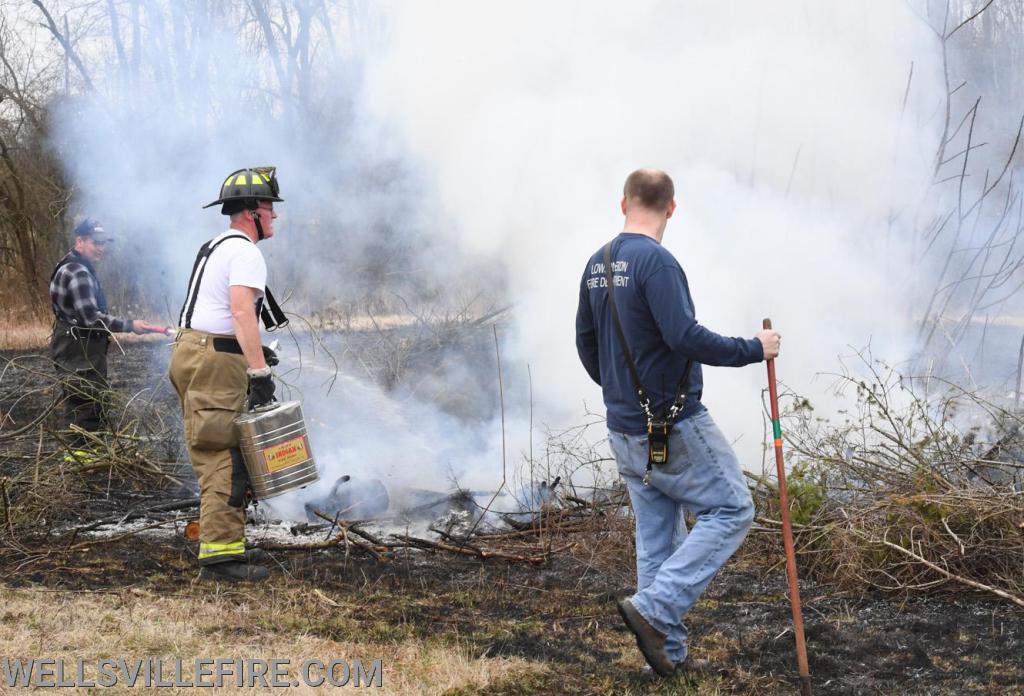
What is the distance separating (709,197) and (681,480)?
454 cm

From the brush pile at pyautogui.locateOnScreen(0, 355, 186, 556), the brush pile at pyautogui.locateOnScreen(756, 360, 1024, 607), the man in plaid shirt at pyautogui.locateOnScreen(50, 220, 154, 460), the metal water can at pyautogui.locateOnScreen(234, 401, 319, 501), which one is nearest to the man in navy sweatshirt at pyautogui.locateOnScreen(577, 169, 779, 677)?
the brush pile at pyautogui.locateOnScreen(756, 360, 1024, 607)

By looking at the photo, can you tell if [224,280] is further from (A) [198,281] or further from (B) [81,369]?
(B) [81,369]

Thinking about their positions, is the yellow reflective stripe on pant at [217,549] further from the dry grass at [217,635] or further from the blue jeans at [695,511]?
the blue jeans at [695,511]

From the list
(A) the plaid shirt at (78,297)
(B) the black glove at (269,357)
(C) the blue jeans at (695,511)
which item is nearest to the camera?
(C) the blue jeans at (695,511)

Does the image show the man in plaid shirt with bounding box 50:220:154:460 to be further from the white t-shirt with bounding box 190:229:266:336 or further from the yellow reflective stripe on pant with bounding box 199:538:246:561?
the yellow reflective stripe on pant with bounding box 199:538:246:561

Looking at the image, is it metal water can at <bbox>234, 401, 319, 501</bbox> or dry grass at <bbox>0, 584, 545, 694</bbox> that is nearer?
dry grass at <bbox>0, 584, 545, 694</bbox>

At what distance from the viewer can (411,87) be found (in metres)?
8.85

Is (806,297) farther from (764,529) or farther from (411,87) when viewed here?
(411,87)

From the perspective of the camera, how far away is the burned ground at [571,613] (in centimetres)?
331

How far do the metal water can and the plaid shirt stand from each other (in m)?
2.68

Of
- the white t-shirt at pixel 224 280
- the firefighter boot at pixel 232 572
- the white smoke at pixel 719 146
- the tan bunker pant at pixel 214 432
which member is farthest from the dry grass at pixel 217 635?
the white smoke at pixel 719 146

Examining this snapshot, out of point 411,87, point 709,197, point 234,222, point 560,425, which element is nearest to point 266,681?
point 234,222

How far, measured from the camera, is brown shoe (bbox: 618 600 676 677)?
318 centimetres

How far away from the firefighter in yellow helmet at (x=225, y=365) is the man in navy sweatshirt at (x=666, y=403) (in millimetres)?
1794
